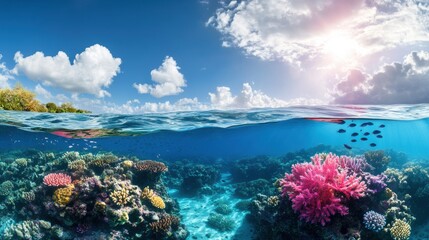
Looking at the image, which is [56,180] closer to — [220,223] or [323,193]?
[220,223]

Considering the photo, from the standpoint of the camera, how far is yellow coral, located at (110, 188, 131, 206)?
8.00 metres

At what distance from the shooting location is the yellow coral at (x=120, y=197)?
8.00 m

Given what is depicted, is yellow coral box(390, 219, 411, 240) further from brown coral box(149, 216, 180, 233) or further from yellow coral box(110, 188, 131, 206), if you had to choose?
yellow coral box(110, 188, 131, 206)

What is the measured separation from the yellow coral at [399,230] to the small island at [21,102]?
785 inches

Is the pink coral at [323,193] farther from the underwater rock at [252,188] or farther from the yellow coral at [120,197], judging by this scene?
the underwater rock at [252,188]

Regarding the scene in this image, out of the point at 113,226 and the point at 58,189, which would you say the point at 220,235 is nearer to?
the point at 113,226

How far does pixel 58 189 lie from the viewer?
8359 mm

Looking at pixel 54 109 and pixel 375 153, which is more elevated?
pixel 54 109

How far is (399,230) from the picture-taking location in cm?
687

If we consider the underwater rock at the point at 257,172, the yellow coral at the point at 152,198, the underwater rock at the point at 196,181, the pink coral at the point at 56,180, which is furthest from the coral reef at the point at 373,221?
the underwater rock at the point at 257,172

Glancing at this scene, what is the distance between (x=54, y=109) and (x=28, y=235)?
13276 mm

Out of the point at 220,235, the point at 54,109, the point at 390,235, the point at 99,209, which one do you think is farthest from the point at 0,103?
the point at 390,235

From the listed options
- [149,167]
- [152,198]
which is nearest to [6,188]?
[149,167]

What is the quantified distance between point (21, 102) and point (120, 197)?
14.4 metres
